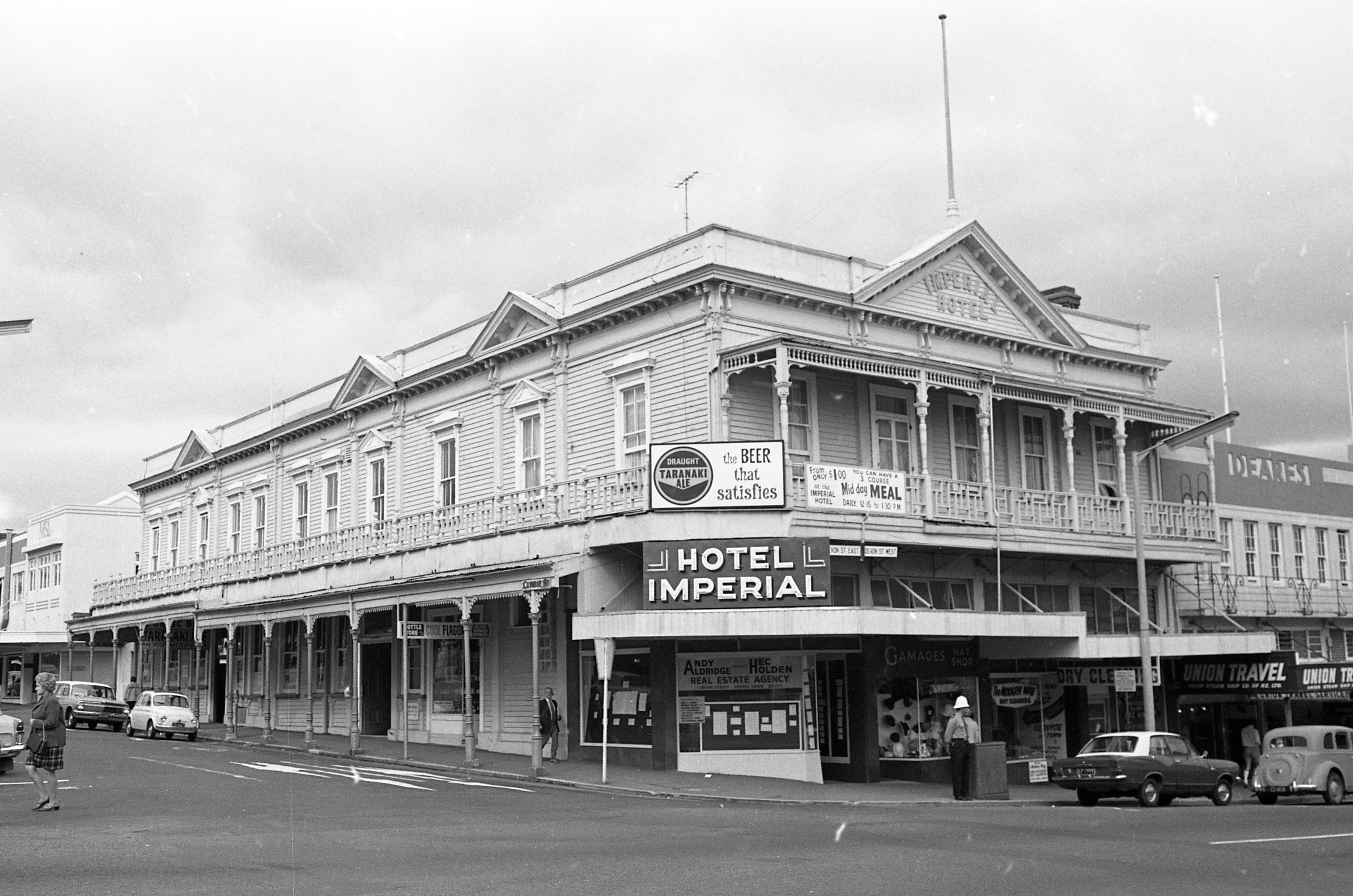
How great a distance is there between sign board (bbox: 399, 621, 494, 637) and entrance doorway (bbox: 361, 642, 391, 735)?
666 cm

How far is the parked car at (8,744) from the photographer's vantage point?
23.2 m

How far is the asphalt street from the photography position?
12.0 m

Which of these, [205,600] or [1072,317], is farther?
[205,600]

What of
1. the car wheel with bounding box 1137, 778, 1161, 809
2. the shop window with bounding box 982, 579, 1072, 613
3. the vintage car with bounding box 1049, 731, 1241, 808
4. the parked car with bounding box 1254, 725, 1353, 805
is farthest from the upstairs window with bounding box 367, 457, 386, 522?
the parked car with bounding box 1254, 725, 1353, 805

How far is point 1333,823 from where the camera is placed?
19.9 m

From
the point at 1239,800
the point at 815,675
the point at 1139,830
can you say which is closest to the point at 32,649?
the point at 815,675

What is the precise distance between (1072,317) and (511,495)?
49.7 feet

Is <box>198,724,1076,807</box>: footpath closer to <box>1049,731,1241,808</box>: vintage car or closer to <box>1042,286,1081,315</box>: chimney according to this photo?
<box>1049,731,1241,808</box>: vintage car

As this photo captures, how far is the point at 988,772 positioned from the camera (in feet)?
81.8

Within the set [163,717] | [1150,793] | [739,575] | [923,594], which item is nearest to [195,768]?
[739,575]

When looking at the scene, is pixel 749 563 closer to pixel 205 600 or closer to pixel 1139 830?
pixel 1139 830

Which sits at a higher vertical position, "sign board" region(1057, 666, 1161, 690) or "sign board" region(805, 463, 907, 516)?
"sign board" region(805, 463, 907, 516)

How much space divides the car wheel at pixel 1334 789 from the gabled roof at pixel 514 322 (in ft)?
58.8

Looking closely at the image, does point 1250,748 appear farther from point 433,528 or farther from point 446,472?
point 446,472
